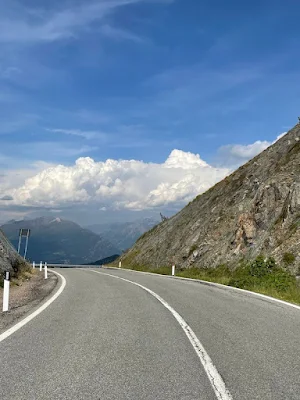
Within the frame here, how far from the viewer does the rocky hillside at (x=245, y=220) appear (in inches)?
928

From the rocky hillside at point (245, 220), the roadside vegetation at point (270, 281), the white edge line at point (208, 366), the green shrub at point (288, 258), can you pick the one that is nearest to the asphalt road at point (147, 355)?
the white edge line at point (208, 366)

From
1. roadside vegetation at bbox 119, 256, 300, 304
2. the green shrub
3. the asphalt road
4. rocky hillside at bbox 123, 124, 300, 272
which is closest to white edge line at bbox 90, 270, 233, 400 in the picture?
the asphalt road

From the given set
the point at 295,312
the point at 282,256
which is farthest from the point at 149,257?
the point at 295,312

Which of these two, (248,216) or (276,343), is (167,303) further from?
(248,216)

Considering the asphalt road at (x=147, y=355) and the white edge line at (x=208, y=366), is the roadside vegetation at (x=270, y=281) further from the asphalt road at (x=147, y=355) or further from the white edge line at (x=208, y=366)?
the white edge line at (x=208, y=366)

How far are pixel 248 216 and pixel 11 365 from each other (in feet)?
82.6

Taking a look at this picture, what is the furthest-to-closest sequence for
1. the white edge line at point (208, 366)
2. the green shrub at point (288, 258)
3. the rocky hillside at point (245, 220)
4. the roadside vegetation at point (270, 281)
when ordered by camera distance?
the rocky hillside at point (245, 220), the green shrub at point (288, 258), the roadside vegetation at point (270, 281), the white edge line at point (208, 366)

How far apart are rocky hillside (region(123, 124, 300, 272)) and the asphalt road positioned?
11.2 meters

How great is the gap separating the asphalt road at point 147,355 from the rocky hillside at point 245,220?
11.2 metres

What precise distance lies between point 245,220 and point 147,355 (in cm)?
2368

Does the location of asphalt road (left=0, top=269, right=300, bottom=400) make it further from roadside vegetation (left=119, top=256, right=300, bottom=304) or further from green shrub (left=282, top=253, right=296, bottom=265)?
green shrub (left=282, top=253, right=296, bottom=265)

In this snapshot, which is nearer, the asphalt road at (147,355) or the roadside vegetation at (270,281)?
the asphalt road at (147,355)

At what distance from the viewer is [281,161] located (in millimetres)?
34062

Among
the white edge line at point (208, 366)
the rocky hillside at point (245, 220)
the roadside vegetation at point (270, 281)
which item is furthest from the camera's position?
the rocky hillside at point (245, 220)
